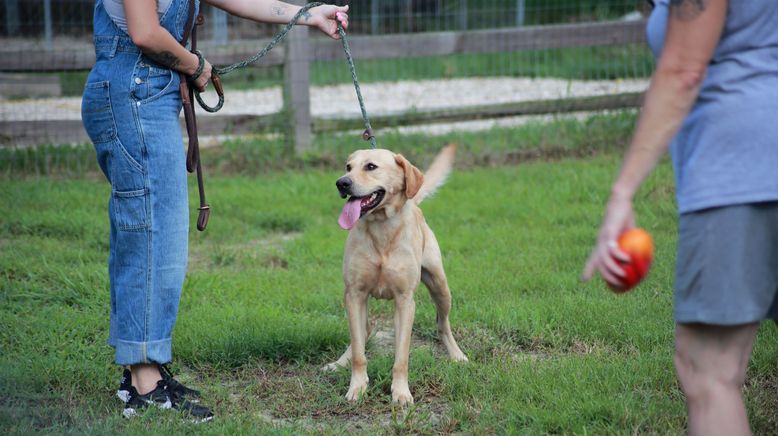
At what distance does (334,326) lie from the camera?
494 centimetres

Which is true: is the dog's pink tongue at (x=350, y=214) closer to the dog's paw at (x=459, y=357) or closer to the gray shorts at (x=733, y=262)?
the dog's paw at (x=459, y=357)

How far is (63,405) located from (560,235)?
3898mm

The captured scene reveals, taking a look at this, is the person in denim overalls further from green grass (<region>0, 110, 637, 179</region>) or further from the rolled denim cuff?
green grass (<region>0, 110, 637, 179</region>)

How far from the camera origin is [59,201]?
7.44 m

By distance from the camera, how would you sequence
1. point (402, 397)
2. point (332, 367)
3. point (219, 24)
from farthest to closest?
point (219, 24)
point (332, 367)
point (402, 397)

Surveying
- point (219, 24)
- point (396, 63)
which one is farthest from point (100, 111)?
point (396, 63)

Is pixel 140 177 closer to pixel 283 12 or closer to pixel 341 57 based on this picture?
pixel 283 12

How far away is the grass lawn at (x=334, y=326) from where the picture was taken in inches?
150

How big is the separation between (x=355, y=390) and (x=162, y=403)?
35.0 inches

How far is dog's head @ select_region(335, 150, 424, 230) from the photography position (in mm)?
4227

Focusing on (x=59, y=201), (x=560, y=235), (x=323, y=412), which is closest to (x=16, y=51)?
(x=59, y=201)

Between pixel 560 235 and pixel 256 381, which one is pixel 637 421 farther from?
pixel 560 235

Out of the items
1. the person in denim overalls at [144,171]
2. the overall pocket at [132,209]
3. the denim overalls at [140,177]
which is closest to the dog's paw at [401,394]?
the person in denim overalls at [144,171]

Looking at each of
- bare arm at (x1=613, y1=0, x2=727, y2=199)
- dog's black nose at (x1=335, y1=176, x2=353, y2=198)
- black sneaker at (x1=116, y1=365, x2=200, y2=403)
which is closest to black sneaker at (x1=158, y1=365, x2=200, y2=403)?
black sneaker at (x1=116, y1=365, x2=200, y2=403)
